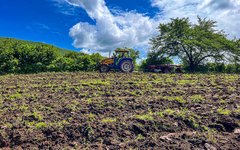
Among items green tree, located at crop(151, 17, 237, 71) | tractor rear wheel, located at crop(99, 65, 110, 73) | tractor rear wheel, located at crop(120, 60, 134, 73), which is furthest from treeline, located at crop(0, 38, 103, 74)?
green tree, located at crop(151, 17, 237, 71)

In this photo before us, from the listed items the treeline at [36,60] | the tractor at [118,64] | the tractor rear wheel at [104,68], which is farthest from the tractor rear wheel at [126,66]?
the treeline at [36,60]

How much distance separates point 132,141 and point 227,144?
1.63 metres

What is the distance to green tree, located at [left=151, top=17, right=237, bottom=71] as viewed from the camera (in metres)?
19.2

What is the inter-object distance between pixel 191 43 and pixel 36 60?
1260 cm

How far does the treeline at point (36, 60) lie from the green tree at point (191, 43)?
7.60m

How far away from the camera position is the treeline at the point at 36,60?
14289 millimetres

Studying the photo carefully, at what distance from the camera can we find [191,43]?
19.1 metres

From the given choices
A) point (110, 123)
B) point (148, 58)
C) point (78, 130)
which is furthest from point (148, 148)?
point (148, 58)

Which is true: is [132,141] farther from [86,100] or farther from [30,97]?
[30,97]

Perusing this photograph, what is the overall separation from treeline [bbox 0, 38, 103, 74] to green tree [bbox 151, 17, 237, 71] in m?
7.60

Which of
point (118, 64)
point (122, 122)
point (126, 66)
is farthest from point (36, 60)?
point (122, 122)

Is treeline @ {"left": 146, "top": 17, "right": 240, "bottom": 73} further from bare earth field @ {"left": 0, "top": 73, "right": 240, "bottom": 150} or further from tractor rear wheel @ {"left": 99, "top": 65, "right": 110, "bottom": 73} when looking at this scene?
bare earth field @ {"left": 0, "top": 73, "right": 240, "bottom": 150}

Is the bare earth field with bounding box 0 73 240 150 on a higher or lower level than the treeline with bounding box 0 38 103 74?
lower

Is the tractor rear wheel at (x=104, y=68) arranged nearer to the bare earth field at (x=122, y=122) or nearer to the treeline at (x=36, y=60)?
the treeline at (x=36, y=60)
